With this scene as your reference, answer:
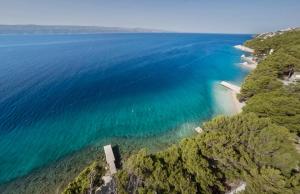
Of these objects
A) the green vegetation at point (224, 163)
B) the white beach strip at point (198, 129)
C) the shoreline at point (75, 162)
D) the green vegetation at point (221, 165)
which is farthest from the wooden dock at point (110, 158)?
the white beach strip at point (198, 129)

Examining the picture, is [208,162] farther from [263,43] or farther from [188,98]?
[263,43]

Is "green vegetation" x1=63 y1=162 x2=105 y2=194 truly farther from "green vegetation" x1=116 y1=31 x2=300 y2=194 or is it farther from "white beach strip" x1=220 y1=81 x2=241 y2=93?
"white beach strip" x1=220 y1=81 x2=241 y2=93

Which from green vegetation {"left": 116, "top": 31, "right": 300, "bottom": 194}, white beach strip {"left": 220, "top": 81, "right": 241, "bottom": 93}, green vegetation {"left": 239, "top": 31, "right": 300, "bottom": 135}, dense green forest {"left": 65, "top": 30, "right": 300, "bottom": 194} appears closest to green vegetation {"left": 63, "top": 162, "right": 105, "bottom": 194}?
dense green forest {"left": 65, "top": 30, "right": 300, "bottom": 194}

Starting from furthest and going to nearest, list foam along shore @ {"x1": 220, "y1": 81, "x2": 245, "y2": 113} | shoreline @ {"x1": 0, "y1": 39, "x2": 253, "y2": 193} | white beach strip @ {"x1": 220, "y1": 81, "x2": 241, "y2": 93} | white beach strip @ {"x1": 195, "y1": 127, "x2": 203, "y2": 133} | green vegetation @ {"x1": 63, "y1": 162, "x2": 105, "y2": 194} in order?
white beach strip @ {"x1": 220, "y1": 81, "x2": 241, "y2": 93} < foam along shore @ {"x1": 220, "y1": 81, "x2": 245, "y2": 113} < white beach strip @ {"x1": 195, "y1": 127, "x2": 203, "y2": 133} < shoreline @ {"x1": 0, "y1": 39, "x2": 253, "y2": 193} < green vegetation @ {"x1": 63, "y1": 162, "x2": 105, "y2": 194}

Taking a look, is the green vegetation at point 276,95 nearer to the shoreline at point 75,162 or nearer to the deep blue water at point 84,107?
the deep blue water at point 84,107

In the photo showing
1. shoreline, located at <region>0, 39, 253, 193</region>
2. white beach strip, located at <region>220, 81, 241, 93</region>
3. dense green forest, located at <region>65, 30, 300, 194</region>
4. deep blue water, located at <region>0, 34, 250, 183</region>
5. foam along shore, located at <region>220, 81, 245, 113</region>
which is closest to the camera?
dense green forest, located at <region>65, 30, 300, 194</region>

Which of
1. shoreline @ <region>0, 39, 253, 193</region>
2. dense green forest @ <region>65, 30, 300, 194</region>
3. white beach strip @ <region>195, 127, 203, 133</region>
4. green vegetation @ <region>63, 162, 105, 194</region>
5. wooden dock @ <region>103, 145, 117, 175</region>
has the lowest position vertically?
shoreline @ <region>0, 39, 253, 193</region>

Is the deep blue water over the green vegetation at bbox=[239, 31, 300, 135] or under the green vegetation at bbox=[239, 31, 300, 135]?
under
